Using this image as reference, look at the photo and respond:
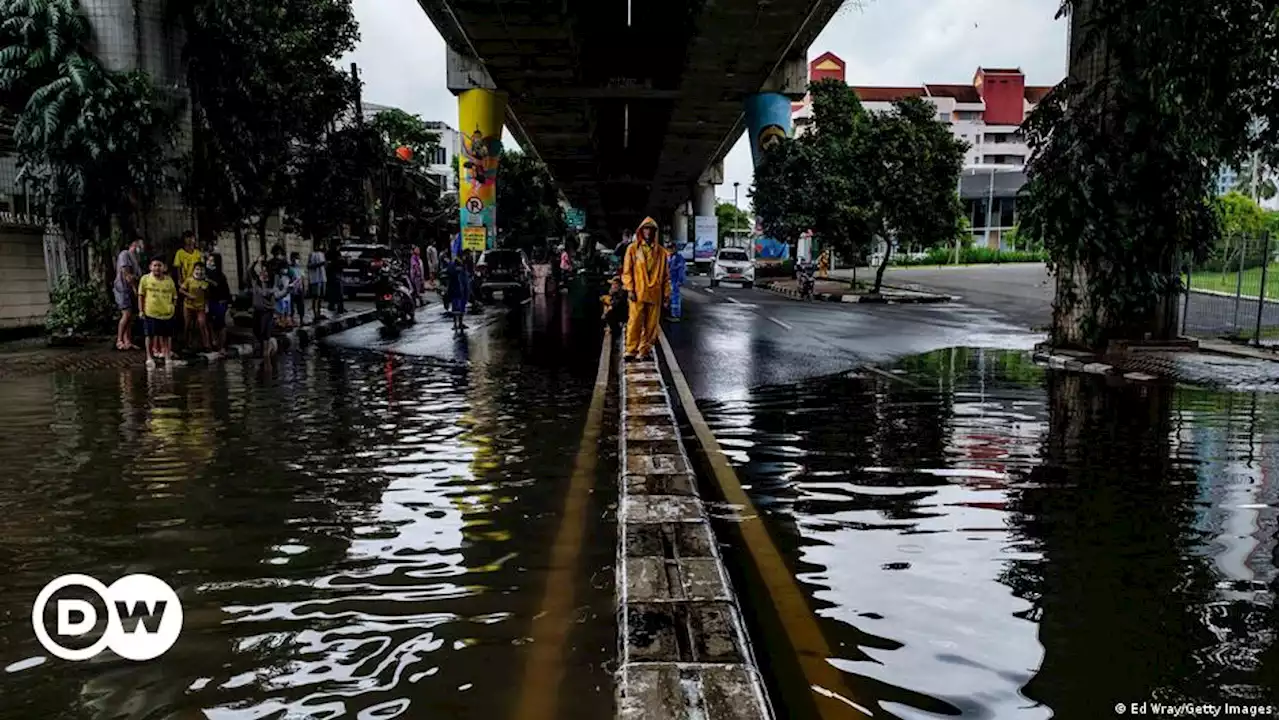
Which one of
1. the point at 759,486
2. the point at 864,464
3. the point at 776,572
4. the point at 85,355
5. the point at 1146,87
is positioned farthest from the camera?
the point at 85,355

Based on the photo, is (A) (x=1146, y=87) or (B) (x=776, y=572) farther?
(A) (x=1146, y=87)

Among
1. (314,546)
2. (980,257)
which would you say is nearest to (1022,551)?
(314,546)

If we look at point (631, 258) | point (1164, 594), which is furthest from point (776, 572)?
point (631, 258)

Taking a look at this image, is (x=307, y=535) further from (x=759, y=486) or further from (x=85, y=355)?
(x=85, y=355)

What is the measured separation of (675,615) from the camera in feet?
12.6

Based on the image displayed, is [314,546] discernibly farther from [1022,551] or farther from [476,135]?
[476,135]

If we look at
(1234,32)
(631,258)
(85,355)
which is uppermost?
(1234,32)

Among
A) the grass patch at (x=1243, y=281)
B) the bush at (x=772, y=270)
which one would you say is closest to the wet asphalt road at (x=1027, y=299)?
the grass patch at (x=1243, y=281)

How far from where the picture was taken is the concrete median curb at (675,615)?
10.2ft

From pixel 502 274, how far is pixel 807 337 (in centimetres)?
1505

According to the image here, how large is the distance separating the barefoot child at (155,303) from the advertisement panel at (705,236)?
48.9 m

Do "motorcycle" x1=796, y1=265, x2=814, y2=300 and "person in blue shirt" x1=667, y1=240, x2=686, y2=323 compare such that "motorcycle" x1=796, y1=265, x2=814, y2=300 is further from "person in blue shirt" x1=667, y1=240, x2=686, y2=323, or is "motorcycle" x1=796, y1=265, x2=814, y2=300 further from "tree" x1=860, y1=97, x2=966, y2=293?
"person in blue shirt" x1=667, y1=240, x2=686, y2=323

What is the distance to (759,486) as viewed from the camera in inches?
254

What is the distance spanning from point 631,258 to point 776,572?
8.47m
